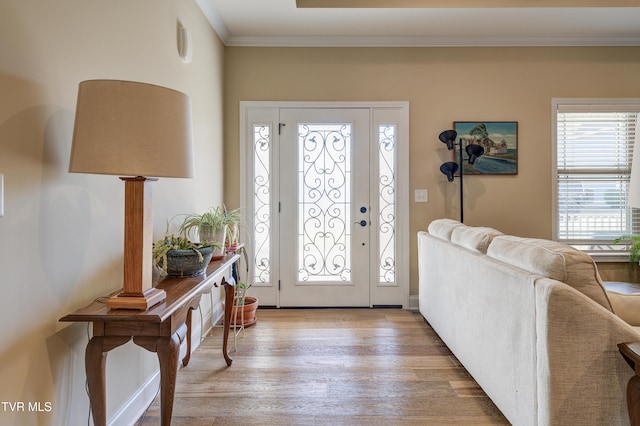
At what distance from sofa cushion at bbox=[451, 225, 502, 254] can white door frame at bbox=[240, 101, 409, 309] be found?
43.9 inches

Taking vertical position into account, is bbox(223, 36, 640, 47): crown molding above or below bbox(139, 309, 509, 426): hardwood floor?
above

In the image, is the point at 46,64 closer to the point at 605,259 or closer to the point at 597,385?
the point at 597,385

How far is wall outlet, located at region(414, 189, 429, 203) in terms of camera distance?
344 cm

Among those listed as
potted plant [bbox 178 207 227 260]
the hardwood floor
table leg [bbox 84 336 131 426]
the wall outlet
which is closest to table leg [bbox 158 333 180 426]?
table leg [bbox 84 336 131 426]

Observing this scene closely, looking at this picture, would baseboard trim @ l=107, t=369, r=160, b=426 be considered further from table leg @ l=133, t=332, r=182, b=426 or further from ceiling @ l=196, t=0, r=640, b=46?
ceiling @ l=196, t=0, r=640, b=46

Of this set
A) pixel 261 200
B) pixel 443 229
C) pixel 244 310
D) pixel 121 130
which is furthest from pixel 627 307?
pixel 261 200

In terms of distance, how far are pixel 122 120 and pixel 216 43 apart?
94.3 inches

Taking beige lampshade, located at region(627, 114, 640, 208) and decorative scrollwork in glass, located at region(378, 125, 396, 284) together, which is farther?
decorative scrollwork in glass, located at region(378, 125, 396, 284)

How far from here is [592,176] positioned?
3484 millimetres

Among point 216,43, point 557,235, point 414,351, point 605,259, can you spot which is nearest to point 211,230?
point 414,351

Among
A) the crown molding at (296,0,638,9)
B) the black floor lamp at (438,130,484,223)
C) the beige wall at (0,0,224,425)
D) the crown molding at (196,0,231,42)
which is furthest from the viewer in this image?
the black floor lamp at (438,130,484,223)

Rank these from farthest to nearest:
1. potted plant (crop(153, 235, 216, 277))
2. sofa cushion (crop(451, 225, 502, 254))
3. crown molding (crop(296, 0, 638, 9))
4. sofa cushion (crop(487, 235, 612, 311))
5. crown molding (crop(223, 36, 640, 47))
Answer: crown molding (crop(223, 36, 640, 47)) < crown molding (crop(296, 0, 638, 9)) < sofa cushion (crop(451, 225, 502, 254)) < potted plant (crop(153, 235, 216, 277)) < sofa cushion (crop(487, 235, 612, 311))

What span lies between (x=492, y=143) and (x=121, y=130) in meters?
3.31

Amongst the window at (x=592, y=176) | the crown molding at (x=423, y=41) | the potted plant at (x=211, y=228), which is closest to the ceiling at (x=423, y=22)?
the crown molding at (x=423, y=41)
